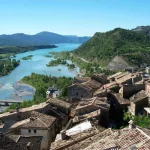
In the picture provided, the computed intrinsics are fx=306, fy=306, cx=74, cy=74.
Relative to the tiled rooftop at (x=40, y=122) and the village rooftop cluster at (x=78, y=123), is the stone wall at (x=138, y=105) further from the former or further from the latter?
the tiled rooftop at (x=40, y=122)

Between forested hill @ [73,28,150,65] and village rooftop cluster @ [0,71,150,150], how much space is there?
5488 centimetres

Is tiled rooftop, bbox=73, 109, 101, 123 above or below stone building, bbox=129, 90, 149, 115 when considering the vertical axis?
above

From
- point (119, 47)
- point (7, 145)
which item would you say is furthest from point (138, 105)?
point (119, 47)

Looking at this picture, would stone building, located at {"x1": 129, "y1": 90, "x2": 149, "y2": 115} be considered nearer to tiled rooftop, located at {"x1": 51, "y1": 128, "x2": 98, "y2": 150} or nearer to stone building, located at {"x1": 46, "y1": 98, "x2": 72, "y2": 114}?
stone building, located at {"x1": 46, "y1": 98, "x2": 72, "y2": 114}

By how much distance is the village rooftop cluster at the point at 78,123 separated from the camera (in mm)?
11422

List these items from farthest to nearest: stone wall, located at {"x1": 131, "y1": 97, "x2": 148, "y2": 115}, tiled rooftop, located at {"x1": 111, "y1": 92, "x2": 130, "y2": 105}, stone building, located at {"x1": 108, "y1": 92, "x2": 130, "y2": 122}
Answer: tiled rooftop, located at {"x1": 111, "y1": 92, "x2": 130, "y2": 105}
stone building, located at {"x1": 108, "y1": 92, "x2": 130, "y2": 122}
stone wall, located at {"x1": 131, "y1": 97, "x2": 148, "y2": 115}

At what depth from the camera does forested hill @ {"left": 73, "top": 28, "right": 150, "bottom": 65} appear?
296 ft

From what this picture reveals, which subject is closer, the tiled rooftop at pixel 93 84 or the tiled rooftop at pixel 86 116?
the tiled rooftop at pixel 86 116

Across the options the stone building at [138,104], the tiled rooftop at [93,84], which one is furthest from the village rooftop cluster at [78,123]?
the tiled rooftop at [93,84]

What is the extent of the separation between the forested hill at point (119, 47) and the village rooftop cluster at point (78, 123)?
54.9 meters

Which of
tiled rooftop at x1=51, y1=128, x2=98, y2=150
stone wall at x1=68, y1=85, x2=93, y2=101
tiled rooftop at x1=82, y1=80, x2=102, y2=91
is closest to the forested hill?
tiled rooftop at x1=82, y1=80, x2=102, y2=91

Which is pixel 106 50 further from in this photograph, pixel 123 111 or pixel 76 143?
pixel 76 143

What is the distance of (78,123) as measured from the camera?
21266mm

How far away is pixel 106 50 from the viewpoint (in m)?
105
